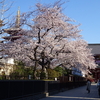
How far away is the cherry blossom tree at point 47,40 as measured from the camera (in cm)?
2152

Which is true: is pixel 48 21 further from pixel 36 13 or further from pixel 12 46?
pixel 12 46

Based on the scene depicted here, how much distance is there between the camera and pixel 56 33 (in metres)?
23.8

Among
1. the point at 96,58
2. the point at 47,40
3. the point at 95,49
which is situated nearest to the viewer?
the point at 47,40

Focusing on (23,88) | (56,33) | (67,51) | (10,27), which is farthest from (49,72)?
(10,27)

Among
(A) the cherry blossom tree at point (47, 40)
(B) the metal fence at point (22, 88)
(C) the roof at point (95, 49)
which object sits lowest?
(B) the metal fence at point (22, 88)

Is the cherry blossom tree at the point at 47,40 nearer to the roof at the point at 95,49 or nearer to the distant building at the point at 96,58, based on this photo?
the distant building at the point at 96,58

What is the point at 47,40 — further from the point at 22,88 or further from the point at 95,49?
the point at 95,49

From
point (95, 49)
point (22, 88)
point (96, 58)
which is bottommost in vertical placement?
point (22, 88)

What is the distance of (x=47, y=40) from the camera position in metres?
22.6

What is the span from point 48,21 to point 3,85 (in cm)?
1036

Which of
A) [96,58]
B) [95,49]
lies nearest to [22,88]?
[96,58]

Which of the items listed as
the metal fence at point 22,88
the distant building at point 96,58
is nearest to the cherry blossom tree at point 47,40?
the metal fence at point 22,88

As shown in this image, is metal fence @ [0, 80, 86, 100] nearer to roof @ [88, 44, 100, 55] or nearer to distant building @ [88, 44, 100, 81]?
distant building @ [88, 44, 100, 81]

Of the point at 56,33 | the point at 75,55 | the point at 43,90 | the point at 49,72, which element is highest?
the point at 56,33
